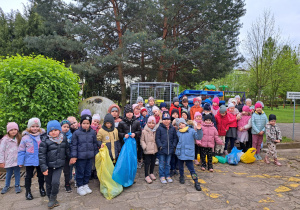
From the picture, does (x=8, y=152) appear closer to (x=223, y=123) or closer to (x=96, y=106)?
(x=96, y=106)

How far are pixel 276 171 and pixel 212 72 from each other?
7.34 meters

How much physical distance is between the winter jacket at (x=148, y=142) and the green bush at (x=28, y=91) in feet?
8.50

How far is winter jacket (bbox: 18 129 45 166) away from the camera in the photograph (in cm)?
347

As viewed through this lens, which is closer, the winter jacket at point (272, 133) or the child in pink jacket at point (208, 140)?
the child in pink jacket at point (208, 140)

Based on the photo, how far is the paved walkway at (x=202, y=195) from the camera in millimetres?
3297

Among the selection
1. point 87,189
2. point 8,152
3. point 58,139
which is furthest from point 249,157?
point 8,152

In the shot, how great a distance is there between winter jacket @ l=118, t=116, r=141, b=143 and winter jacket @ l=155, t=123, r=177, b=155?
47cm

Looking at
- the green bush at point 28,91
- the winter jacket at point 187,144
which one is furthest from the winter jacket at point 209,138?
the green bush at point 28,91

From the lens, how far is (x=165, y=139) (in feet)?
13.7

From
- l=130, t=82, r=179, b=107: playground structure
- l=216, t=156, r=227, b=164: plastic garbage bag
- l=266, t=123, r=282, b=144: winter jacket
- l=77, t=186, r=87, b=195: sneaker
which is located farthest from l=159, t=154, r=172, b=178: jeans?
l=130, t=82, r=179, b=107: playground structure

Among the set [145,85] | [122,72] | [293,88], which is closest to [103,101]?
[145,85]

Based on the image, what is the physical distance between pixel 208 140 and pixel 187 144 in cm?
96

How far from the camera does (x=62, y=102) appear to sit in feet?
17.7

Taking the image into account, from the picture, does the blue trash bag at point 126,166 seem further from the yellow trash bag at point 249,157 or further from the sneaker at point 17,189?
the yellow trash bag at point 249,157
